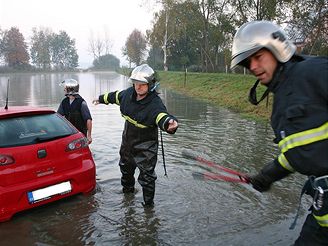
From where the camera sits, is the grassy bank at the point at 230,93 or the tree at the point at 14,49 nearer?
the grassy bank at the point at 230,93

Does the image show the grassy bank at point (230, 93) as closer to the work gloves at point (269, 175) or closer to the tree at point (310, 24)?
the tree at point (310, 24)

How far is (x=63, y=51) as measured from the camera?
116 metres

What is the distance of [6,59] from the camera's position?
299 feet

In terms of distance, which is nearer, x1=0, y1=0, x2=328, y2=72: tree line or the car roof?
the car roof

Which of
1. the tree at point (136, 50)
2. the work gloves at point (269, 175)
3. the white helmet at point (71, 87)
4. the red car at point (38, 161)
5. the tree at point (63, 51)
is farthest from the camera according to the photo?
the tree at point (63, 51)

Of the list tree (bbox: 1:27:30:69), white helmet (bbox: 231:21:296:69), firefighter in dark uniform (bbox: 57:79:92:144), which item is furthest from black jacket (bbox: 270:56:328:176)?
tree (bbox: 1:27:30:69)

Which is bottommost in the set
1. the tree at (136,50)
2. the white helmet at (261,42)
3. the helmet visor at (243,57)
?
the helmet visor at (243,57)

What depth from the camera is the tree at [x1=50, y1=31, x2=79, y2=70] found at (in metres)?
113

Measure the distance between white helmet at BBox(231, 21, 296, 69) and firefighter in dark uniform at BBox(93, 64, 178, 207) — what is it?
82.1 inches

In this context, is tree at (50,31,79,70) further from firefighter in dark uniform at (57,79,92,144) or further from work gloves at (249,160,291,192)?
work gloves at (249,160,291,192)

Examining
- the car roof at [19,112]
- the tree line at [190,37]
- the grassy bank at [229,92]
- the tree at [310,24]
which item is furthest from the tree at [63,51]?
the car roof at [19,112]

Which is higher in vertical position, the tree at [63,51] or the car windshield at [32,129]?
the tree at [63,51]

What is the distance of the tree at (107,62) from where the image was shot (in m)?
117

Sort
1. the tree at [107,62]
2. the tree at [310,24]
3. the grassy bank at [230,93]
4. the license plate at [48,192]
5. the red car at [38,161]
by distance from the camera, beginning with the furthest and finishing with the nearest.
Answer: the tree at [107,62], the grassy bank at [230,93], the tree at [310,24], the license plate at [48,192], the red car at [38,161]
